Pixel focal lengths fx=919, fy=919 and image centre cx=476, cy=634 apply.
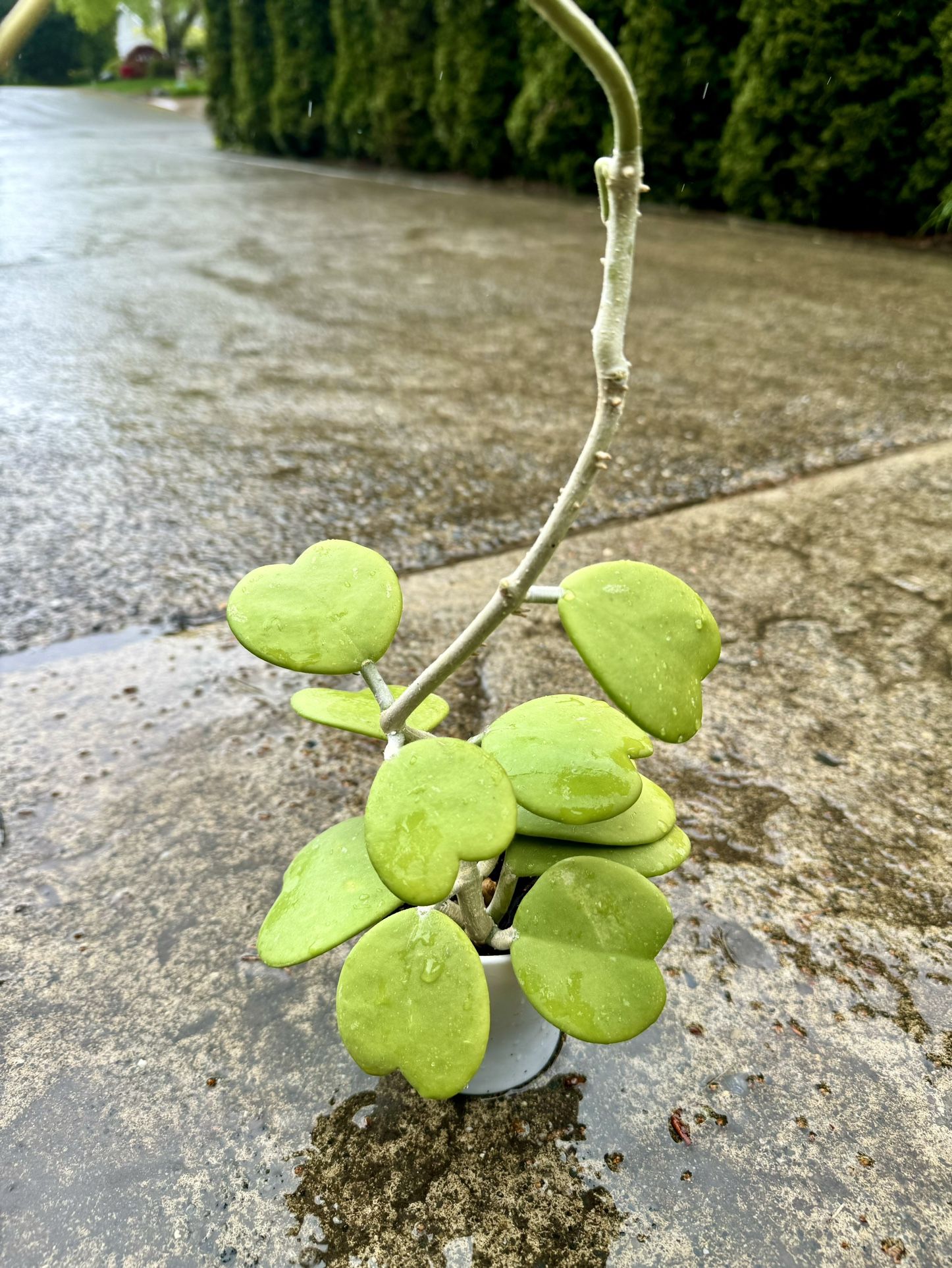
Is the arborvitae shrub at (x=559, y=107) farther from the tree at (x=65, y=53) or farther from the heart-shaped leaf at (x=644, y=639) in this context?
the tree at (x=65, y=53)

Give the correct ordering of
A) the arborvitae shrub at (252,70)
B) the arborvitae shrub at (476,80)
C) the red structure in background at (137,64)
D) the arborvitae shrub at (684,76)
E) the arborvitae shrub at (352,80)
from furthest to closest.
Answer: the red structure in background at (137,64) → the arborvitae shrub at (252,70) → the arborvitae shrub at (352,80) → the arborvitae shrub at (476,80) → the arborvitae shrub at (684,76)

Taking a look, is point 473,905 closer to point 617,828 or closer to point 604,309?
point 617,828

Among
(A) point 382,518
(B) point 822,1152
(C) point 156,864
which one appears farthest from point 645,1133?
(A) point 382,518

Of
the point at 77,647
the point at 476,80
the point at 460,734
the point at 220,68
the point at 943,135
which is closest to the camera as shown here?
the point at 460,734

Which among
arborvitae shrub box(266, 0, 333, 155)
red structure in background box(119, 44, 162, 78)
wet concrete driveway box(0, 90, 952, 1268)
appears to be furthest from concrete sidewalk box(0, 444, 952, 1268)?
red structure in background box(119, 44, 162, 78)

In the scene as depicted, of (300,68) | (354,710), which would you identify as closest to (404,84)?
(300,68)

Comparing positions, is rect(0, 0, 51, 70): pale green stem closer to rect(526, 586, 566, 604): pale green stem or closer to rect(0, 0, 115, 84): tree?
rect(526, 586, 566, 604): pale green stem

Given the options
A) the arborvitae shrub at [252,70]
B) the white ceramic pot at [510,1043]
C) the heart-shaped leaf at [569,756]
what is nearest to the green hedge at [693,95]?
the arborvitae shrub at [252,70]
